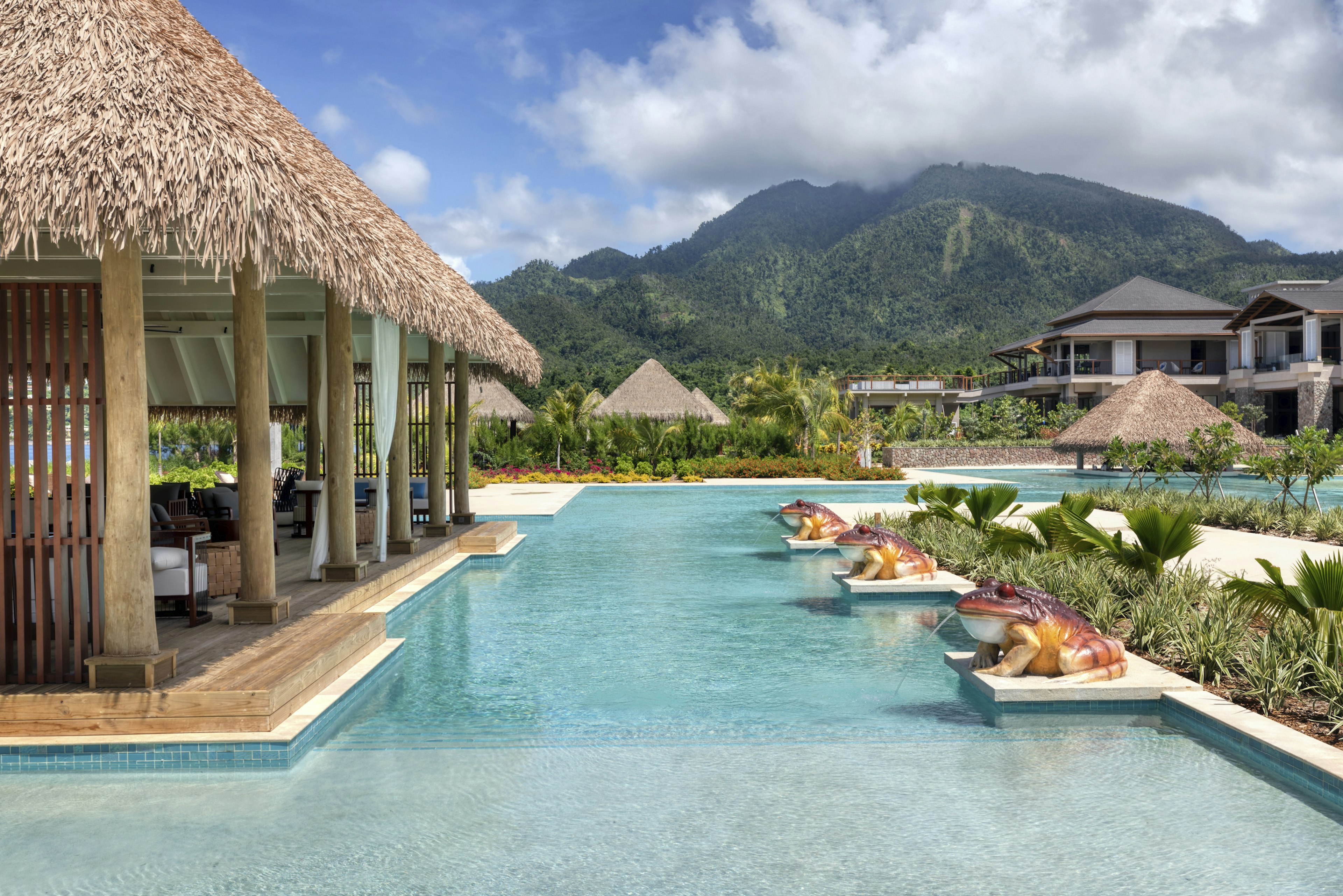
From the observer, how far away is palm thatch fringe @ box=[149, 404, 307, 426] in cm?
1377

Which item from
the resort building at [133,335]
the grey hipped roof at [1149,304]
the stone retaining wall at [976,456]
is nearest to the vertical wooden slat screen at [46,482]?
the resort building at [133,335]

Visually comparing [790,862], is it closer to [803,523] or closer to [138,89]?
[138,89]

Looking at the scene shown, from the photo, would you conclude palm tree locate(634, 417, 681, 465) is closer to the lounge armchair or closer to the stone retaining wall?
the stone retaining wall

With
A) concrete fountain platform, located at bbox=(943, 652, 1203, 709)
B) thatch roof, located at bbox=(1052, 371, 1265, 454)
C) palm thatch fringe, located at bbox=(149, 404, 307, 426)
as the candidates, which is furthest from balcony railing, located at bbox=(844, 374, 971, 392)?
concrete fountain platform, located at bbox=(943, 652, 1203, 709)

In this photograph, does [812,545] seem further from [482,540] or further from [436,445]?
[436,445]

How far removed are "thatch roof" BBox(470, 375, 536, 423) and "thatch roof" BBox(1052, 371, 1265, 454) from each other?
18.2 metres

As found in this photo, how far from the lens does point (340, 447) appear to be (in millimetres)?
7293

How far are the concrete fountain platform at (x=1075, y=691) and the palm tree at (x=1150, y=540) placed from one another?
1.61m

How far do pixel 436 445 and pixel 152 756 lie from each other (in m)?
6.75

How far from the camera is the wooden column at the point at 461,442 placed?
39.5 feet

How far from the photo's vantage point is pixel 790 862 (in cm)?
342

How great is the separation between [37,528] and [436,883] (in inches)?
105

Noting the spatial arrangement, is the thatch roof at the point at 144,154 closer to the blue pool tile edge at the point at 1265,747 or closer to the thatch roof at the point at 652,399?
the blue pool tile edge at the point at 1265,747

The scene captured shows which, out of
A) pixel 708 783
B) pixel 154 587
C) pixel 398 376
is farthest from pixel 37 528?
pixel 398 376
